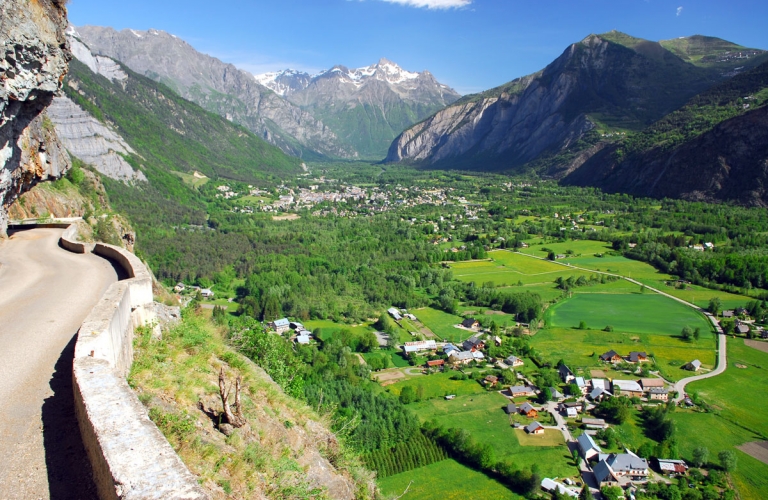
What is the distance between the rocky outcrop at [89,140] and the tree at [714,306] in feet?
333

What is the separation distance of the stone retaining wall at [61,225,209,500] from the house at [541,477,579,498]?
74.5 feet

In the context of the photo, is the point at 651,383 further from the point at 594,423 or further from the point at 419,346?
the point at 419,346

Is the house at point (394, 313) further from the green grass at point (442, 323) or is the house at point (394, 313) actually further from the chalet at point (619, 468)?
the chalet at point (619, 468)

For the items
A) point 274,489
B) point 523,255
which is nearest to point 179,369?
point 274,489

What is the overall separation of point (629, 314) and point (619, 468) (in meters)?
31.9

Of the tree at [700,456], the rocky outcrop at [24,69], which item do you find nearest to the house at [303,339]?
the rocky outcrop at [24,69]

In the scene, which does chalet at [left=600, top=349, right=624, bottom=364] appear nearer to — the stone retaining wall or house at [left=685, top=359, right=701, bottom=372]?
house at [left=685, top=359, right=701, bottom=372]

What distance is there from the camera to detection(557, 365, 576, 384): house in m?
36.0

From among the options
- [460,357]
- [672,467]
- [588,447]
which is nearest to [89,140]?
[460,357]

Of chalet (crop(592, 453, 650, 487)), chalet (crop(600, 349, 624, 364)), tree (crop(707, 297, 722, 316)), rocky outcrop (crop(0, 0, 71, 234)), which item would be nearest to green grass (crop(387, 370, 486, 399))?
chalet (crop(592, 453, 650, 487))

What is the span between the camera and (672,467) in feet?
84.6

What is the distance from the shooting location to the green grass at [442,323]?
47.5m

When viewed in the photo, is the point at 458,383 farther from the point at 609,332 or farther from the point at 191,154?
the point at 191,154

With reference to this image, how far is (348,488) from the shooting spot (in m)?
9.97
